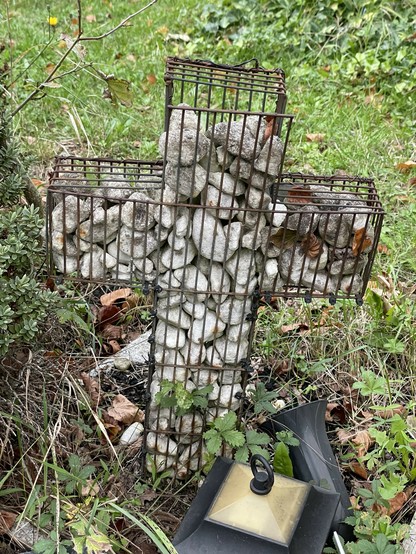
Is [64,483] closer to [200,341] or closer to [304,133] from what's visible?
[200,341]

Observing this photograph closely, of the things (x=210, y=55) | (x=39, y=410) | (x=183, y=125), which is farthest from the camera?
(x=210, y=55)

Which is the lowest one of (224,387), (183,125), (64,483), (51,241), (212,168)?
(64,483)

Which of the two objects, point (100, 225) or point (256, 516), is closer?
point (256, 516)

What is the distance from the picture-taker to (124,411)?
2.29 meters

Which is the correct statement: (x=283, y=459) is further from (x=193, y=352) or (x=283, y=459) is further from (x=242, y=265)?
(x=242, y=265)

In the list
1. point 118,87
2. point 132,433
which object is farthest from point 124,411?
point 118,87

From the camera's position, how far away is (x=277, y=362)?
254cm

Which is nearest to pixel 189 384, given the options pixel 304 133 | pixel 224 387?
pixel 224 387

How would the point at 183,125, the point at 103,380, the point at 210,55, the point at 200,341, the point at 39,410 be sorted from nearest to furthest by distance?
the point at 183,125
the point at 200,341
the point at 39,410
the point at 103,380
the point at 210,55

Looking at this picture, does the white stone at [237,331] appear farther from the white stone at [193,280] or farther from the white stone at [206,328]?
the white stone at [193,280]

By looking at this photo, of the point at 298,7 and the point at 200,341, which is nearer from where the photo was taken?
the point at 200,341

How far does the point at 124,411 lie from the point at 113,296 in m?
0.58

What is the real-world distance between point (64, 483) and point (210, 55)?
11.2ft

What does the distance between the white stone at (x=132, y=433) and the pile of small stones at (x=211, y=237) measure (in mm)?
352
